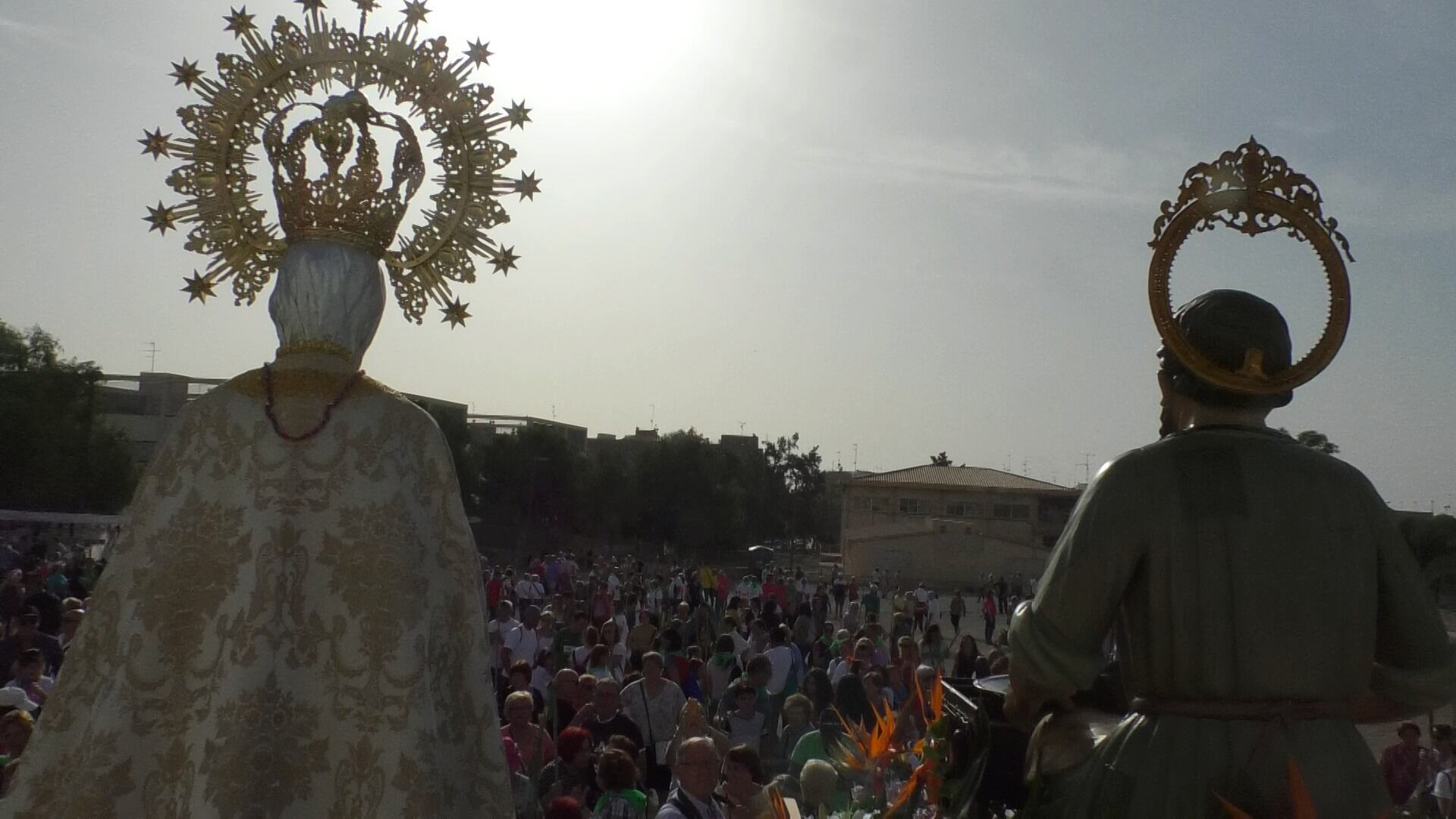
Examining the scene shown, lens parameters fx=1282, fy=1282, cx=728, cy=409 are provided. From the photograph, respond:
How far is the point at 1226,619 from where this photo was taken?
107 inches

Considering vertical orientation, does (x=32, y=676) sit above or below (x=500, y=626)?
below

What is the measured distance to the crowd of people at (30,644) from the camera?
6.50m

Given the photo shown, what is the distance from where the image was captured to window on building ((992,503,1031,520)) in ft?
233

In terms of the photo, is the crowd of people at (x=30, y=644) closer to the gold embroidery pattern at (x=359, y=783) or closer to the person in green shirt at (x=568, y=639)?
the gold embroidery pattern at (x=359, y=783)

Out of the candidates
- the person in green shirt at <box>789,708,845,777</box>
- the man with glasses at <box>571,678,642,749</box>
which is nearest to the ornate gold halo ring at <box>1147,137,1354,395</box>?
the person in green shirt at <box>789,708,845,777</box>

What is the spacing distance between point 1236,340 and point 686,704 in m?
6.60

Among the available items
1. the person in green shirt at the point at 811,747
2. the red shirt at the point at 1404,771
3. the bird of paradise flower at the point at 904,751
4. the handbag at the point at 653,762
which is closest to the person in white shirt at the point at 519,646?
the handbag at the point at 653,762

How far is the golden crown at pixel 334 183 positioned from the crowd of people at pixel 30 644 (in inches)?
50.8

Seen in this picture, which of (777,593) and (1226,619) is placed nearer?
(1226,619)

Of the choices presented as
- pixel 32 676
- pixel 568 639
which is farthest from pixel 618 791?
pixel 568 639

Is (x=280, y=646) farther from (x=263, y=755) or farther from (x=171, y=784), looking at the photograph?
(x=171, y=784)

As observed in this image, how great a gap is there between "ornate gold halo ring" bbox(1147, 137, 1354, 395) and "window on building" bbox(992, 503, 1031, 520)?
69677 mm

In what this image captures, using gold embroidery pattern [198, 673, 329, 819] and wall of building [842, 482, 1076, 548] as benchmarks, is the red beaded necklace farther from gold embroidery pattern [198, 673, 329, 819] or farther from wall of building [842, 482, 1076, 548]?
wall of building [842, 482, 1076, 548]

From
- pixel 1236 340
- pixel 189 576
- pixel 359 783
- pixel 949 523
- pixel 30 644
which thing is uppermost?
pixel 949 523
